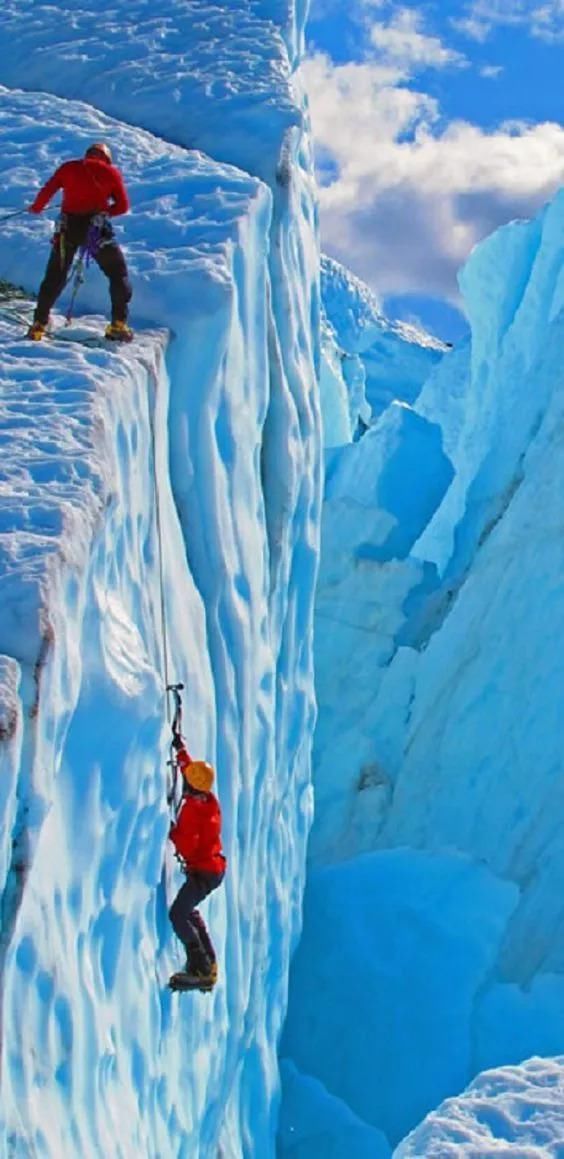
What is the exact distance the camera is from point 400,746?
37.3 ft

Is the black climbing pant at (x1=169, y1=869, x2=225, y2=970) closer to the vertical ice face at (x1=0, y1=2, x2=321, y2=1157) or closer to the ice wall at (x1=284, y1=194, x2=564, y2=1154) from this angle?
the vertical ice face at (x1=0, y1=2, x2=321, y2=1157)

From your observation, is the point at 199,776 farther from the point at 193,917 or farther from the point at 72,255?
the point at 72,255

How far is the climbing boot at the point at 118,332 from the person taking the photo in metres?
5.37

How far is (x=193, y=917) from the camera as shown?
511 cm

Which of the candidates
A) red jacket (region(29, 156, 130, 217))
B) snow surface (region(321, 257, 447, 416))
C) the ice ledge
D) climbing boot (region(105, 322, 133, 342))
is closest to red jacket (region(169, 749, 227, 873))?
the ice ledge

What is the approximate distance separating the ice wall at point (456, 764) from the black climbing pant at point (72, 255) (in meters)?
4.75

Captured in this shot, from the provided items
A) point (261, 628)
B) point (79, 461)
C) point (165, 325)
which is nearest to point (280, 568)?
point (261, 628)

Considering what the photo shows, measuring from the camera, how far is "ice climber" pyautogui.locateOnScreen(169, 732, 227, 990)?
4.90 m

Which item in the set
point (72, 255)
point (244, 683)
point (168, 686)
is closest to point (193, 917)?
point (168, 686)

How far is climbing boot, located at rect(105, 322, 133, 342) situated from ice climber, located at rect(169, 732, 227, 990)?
5.02 ft

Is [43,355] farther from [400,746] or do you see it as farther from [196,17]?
[400,746]

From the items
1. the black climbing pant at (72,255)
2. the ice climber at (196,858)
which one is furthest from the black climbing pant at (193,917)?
the black climbing pant at (72,255)

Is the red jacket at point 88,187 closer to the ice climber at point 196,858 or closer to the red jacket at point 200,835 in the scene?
the ice climber at point 196,858

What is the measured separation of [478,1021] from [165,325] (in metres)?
4.77
